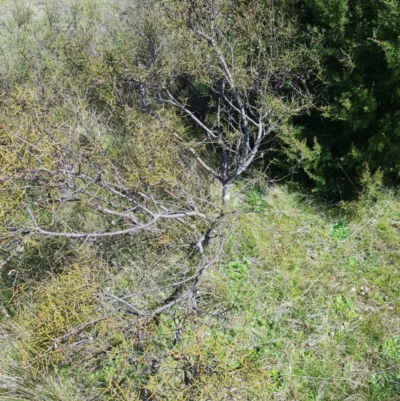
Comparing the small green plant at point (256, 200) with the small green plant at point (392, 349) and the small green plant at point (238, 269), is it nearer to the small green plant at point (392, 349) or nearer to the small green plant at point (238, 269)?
the small green plant at point (238, 269)

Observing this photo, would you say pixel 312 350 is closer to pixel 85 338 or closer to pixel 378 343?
pixel 378 343

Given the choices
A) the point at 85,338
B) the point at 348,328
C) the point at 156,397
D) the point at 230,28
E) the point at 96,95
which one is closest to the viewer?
the point at 156,397

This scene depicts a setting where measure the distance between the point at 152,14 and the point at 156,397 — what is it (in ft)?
15.1

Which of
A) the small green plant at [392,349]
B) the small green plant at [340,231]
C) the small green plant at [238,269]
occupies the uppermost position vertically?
the small green plant at [340,231]

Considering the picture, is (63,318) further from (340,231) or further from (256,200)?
(340,231)

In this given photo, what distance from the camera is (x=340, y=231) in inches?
148

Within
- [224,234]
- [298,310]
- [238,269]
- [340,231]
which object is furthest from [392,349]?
[224,234]

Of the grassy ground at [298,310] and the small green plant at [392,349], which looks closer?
the grassy ground at [298,310]

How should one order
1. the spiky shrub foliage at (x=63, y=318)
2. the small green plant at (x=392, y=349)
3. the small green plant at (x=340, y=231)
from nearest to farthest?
the spiky shrub foliage at (x=63, y=318) < the small green plant at (x=392, y=349) < the small green plant at (x=340, y=231)

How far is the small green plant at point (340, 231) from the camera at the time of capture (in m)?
3.73

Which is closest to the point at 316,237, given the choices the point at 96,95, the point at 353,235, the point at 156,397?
the point at 353,235

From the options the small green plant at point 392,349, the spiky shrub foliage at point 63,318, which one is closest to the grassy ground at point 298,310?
the small green plant at point 392,349

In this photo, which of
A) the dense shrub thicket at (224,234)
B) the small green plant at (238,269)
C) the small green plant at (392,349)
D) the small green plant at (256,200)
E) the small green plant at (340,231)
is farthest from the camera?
the small green plant at (256,200)

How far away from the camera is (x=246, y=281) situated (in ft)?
11.3
